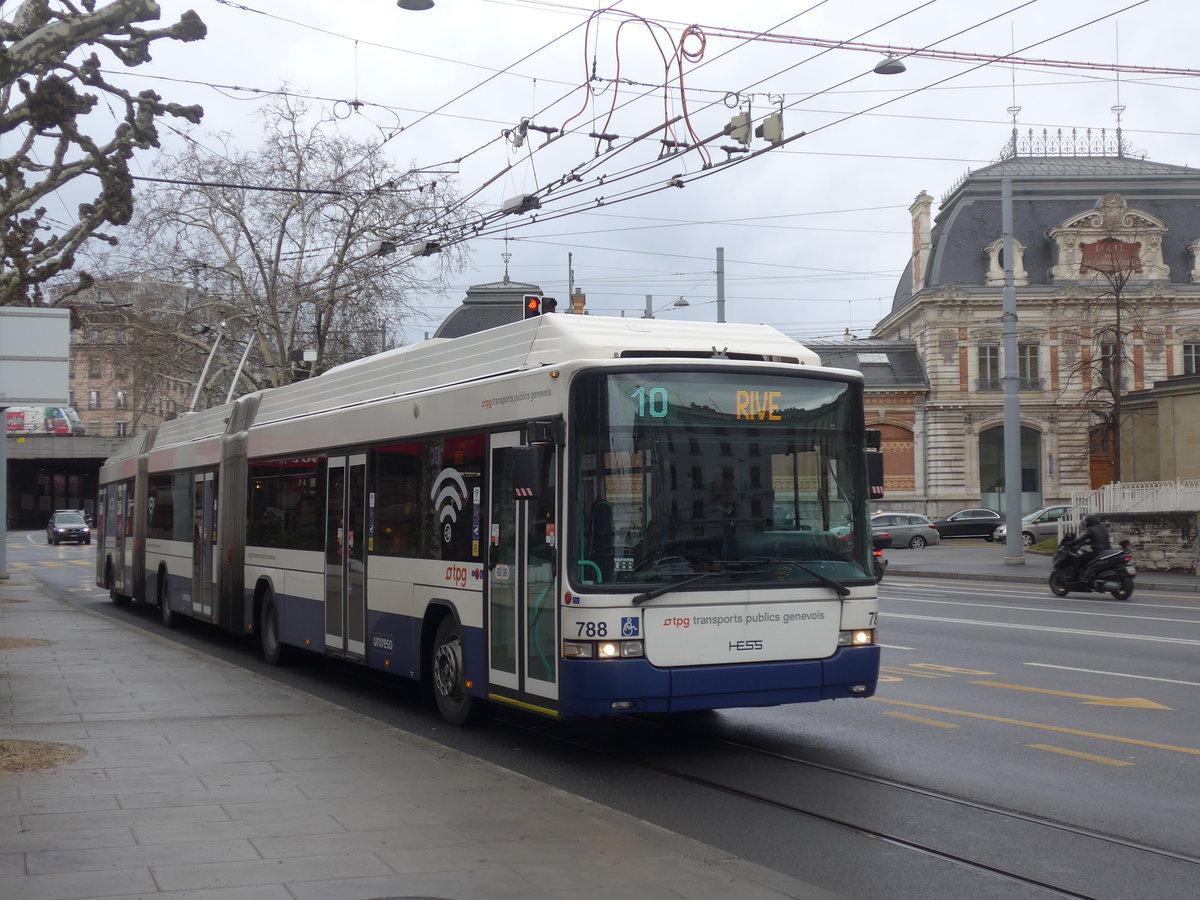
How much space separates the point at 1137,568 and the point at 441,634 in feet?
82.0

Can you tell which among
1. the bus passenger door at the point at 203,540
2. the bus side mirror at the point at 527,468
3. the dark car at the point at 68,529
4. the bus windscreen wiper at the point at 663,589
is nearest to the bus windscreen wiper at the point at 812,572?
the bus windscreen wiper at the point at 663,589

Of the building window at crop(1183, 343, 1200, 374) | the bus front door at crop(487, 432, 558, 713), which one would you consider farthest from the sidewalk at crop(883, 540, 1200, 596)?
the building window at crop(1183, 343, 1200, 374)

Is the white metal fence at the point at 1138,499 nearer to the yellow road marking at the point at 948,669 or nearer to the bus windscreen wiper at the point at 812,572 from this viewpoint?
the yellow road marking at the point at 948,669

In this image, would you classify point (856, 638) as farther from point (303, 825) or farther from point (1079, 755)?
point (303, 825)

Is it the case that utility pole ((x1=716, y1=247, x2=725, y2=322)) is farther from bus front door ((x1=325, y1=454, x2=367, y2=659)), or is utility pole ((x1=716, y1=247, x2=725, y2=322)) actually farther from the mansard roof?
the mansard roof

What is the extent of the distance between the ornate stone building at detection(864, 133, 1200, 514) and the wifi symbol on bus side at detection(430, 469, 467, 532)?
56406mm

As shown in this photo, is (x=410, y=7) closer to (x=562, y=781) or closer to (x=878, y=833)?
(x=562, y=781)

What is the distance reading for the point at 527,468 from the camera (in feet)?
28.9

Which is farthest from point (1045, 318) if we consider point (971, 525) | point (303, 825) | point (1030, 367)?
point (303, 825)

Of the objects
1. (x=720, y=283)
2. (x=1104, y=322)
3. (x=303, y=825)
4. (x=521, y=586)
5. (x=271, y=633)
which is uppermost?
(x=1104, y=322)

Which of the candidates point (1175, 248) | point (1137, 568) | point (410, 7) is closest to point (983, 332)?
point (1175, 248)

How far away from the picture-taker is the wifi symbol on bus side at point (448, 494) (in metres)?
10.6

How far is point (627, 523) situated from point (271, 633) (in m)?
8.03

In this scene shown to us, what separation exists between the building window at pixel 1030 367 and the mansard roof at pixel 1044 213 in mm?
3183
